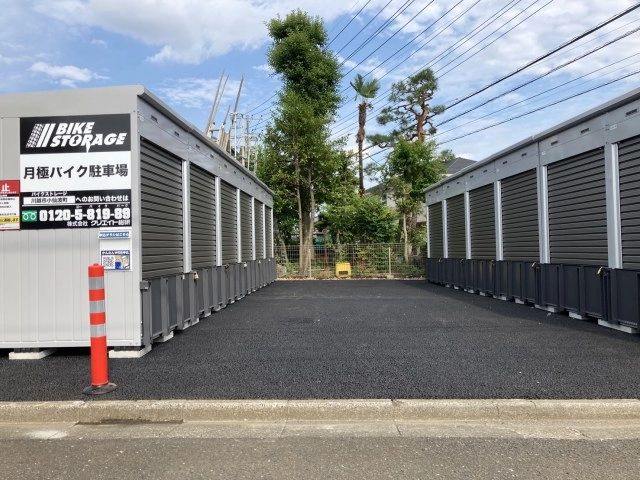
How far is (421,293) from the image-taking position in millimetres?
15680

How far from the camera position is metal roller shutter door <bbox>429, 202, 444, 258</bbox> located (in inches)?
754

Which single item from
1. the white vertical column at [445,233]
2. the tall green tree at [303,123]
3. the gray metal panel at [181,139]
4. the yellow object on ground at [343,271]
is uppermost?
the tall green tree at [303,123]

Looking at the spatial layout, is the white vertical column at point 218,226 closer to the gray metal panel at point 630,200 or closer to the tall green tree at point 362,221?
the gray metal panel at point 630,200

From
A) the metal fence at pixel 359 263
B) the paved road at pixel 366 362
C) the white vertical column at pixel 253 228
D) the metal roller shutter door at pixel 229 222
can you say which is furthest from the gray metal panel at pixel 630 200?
the metal fence at pixel 359 263

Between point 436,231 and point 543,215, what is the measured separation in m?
8.79

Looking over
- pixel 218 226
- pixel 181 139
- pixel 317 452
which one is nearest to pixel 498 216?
pixel 218 226

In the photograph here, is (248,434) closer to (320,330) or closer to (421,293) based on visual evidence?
(320,330)

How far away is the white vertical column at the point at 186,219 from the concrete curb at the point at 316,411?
4.48 meters

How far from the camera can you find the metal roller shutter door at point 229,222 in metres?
12.3

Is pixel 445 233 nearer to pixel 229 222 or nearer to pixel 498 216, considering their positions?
pixel 498 216

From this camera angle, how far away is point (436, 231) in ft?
64.8

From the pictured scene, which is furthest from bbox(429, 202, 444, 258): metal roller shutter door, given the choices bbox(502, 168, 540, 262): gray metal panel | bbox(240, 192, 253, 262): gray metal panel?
bbox(240, 192, 253, 262): gray metal panel


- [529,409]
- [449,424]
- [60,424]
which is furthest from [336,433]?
[60,424]

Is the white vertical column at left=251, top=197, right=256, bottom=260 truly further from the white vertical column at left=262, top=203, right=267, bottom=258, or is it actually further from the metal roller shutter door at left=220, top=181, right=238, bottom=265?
the metal roller shutter door at left=220, top=181, right=238, bottom=265
